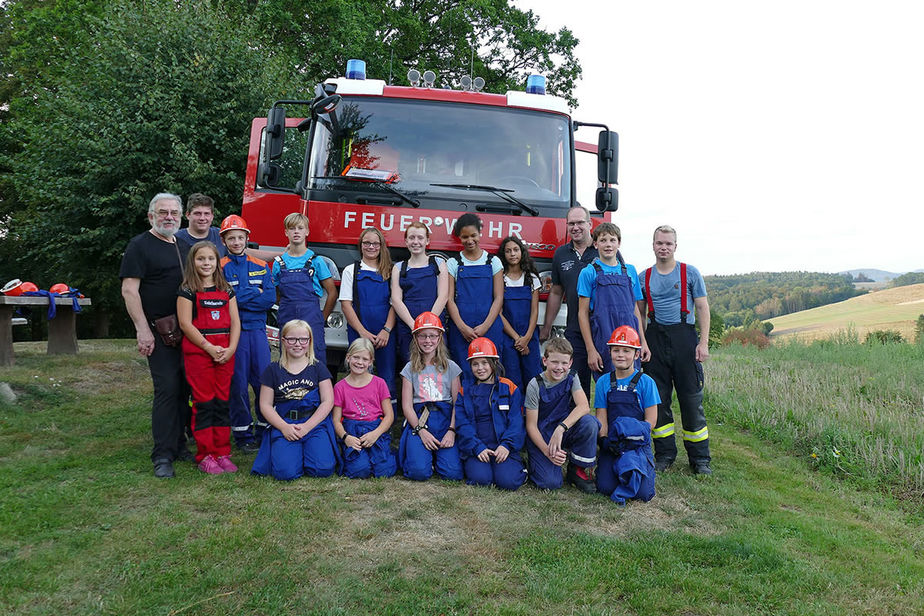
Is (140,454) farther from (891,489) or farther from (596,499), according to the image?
(891,489)

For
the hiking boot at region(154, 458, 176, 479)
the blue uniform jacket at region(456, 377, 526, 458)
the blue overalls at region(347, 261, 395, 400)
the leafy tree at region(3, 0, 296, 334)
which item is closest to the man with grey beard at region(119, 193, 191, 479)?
the hiking boot at region(154, 458, 176, 479)

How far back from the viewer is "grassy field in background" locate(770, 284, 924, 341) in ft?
51.2

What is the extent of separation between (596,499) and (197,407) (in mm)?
2814

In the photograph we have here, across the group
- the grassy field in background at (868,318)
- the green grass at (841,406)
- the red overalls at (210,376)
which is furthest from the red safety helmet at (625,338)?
the grassy field in background at (868,318)

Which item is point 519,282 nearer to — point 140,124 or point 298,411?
point 298,411

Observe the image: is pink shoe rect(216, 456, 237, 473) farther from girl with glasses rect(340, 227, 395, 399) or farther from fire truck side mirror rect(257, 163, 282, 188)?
fire truck side mirror rect(257, 163, 282, 188)

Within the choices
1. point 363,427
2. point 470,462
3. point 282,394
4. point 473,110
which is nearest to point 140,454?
point 282,394

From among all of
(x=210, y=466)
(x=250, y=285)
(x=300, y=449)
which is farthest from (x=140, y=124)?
(x=300, y=449)

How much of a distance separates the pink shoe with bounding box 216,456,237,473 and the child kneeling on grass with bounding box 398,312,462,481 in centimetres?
118

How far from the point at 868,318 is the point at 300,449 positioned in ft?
65.8

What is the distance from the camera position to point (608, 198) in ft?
21.3

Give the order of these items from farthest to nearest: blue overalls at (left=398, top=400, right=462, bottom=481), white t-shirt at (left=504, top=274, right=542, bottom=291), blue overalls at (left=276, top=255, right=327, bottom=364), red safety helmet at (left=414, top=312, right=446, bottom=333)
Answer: white t-shirt at (left=504, top=274, right=542, bottom=291), blue overalls at (left=276, top=255, right=327, bottom=364), red safety helmet at (left=414, top=312, right=446, bottom=333), blue overalls at (left=398, top=400, right=462, bottom=481)

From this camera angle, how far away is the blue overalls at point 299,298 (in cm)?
532

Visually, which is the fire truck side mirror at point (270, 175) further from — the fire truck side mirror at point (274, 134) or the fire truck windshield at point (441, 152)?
the fire truck windshield at point (441, 152)
